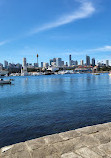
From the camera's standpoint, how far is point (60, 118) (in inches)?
518

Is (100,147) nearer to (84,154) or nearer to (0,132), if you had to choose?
(84,154)

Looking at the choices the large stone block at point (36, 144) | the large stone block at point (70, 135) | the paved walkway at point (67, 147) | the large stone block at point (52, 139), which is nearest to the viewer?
the paved walkway at point (67, 147)

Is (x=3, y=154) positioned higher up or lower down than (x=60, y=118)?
higher up

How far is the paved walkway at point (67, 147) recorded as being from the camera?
15.3ft

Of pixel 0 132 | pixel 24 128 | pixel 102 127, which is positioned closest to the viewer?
pixel 102 127

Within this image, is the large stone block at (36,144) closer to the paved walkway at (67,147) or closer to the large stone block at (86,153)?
the paved walkway at (67,147)

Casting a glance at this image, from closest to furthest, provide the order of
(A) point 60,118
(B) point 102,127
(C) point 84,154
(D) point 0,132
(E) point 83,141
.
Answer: (C) point 84,154 < (E) point 83,141 < (B) point 102,127 < (D) point 0,132 < (A) point 60,118

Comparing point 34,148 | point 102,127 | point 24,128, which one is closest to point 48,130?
point 24,128

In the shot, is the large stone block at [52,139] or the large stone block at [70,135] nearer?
the large stone block at [52,139]

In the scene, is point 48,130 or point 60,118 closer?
point 48,130

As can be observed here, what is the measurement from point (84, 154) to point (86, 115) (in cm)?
955

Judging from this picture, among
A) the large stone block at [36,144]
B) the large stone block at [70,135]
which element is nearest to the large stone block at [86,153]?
the large stone block at [70,135]

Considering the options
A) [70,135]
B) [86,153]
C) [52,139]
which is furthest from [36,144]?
[86,153]

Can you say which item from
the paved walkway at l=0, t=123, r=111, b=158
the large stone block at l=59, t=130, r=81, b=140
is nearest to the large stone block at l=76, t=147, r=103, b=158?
the paved walkway at l=0, t=123, r=111, b=158
